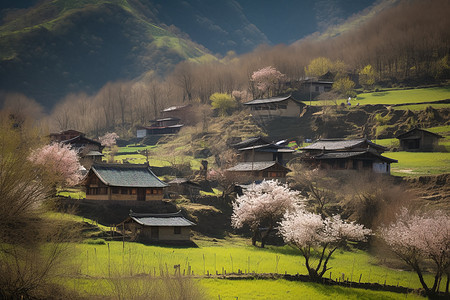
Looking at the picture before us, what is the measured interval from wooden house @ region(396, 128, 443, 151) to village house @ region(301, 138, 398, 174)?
226 inches

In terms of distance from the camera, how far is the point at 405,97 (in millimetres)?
109438

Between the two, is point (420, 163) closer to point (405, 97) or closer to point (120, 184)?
point (405, 97)

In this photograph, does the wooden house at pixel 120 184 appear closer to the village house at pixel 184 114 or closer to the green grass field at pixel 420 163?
the green grass field at pixel 420 163

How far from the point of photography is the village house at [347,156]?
2852 inches

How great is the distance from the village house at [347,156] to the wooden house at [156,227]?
31361 millimetres

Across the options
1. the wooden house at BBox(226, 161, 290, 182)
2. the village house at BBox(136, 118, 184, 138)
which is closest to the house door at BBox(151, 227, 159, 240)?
the wooden house at BBox(226, 161, 290, 182)

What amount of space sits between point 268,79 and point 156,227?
82.4 m

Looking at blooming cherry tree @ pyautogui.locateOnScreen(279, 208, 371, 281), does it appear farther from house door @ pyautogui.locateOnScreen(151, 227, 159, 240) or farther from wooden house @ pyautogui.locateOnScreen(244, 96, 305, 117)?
wooden house @ pyautogui.locateOnScreen(244, 96, 305, 117)

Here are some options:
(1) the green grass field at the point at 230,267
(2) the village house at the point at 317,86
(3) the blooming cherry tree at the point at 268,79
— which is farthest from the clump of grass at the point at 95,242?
(2) the village house at the point at 317,86

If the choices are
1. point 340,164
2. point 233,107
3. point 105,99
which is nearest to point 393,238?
point 340,164

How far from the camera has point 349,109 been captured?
10462 centimetres

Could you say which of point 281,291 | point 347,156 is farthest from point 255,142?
point 281,291

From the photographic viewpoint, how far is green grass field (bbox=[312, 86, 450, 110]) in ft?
337

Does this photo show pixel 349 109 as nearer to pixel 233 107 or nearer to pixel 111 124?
pixel 233 107
